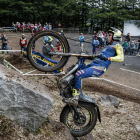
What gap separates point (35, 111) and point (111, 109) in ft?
12.3

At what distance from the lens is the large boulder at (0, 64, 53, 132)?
126 inches

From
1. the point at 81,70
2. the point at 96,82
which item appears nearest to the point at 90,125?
the point at 81,70

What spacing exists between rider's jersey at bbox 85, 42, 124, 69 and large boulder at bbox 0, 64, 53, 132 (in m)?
1.48

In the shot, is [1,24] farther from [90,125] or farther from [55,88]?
[90,125]

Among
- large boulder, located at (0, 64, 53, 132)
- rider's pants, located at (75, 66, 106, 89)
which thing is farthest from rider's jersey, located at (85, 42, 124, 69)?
large boulder, located at (0, 64, 53, 132)

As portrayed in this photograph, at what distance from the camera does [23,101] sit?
3.35 m

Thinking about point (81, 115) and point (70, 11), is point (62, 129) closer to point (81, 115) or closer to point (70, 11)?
point (81, 115)

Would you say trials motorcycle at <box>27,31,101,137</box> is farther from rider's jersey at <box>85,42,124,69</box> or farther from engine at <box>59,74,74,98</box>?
rider's jersey at <box>85,42,124,69</box>

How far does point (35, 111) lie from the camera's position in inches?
136

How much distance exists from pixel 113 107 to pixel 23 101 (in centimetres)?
418

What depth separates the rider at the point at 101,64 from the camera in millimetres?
3965

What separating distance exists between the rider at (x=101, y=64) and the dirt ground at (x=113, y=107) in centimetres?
108

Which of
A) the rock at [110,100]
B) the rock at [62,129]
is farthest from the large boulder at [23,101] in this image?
the rock at [110,100]

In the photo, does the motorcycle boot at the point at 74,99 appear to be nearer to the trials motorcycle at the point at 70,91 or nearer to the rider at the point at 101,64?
the rider at the point at 101,64
